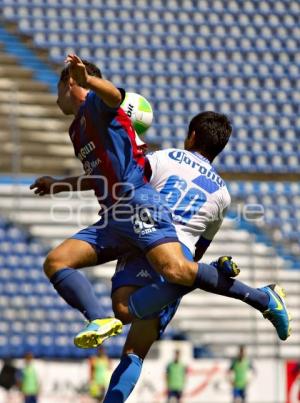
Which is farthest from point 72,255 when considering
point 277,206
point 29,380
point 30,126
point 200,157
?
point 277,206

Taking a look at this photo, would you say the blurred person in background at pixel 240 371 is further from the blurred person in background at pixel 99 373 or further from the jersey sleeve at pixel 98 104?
the jersey sleeve at pixel 98 104

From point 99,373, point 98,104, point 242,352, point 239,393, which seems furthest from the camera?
point 239,393

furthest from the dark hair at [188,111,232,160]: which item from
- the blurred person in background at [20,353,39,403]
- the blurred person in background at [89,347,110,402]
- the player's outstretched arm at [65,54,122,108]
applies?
the blurred person in background at [20,353,39,403]

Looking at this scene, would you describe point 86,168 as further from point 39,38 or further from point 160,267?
point 39,38

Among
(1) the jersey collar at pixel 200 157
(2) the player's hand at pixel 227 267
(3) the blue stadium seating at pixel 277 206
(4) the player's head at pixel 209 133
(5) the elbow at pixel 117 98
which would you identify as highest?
(5) the elbow at pixel 117 98

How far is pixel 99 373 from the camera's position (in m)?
14.0

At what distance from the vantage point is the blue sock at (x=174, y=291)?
5578 millimetres

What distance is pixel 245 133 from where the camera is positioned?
16359mm

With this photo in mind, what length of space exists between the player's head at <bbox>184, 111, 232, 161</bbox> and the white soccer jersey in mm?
74

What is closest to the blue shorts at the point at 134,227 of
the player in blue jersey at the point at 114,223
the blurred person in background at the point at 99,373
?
the player in blue jersey at the point at 114,223

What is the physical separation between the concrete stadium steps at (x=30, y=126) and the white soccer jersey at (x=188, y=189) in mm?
9012

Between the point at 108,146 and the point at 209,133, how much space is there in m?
0.69

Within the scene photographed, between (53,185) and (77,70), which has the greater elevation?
(77,70)

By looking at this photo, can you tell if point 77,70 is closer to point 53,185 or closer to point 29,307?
point 53,185
